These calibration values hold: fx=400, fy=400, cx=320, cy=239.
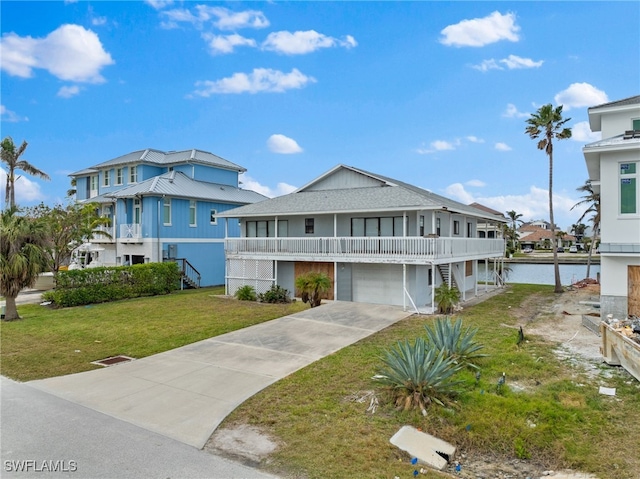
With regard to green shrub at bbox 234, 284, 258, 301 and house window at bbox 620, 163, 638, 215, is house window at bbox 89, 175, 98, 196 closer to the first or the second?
green shrub at bbox 234, 284, 258, 301

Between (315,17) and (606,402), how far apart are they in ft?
69.0

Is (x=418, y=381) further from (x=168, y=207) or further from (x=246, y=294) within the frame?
(x=168, y=207)

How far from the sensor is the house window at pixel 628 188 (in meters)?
12.7

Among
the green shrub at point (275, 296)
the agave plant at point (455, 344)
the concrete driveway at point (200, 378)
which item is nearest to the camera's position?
the concrete driveway at point (200, 378)

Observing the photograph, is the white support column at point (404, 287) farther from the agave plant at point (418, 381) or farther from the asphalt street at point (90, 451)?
the asphalt street at point (90, 451)

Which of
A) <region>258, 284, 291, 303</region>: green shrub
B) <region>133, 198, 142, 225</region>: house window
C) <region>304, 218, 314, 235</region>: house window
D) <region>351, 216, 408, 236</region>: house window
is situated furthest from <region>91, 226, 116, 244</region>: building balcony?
<region>351, 216, 408, 236</region>: house window

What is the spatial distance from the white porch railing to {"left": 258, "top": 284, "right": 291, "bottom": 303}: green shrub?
10430 mm

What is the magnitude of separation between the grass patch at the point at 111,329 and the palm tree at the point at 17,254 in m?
1.35

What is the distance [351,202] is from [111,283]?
515 inches

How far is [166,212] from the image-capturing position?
25812 millimetres

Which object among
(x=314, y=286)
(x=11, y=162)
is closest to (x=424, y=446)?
(x=314, y=286)

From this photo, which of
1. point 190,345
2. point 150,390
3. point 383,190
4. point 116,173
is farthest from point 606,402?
point 116,173

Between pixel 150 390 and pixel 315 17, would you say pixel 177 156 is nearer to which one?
pixel 315 17

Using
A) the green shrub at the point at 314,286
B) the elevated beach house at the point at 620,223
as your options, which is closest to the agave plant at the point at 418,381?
the elevated beach house at the point at 620,223
